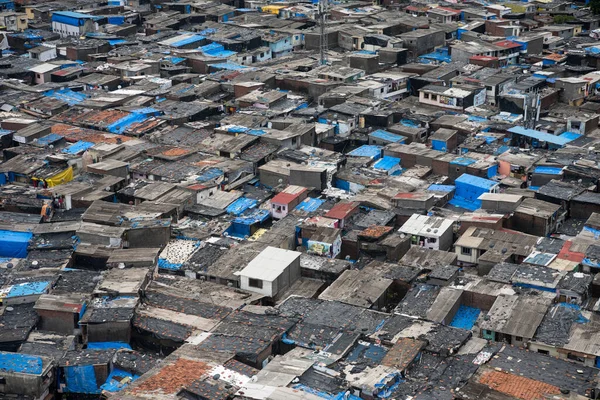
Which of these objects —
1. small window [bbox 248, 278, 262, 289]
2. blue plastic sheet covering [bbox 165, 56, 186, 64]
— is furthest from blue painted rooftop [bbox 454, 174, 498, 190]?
blue plastic sheet covering [bbox 165, 56, 186, 64]

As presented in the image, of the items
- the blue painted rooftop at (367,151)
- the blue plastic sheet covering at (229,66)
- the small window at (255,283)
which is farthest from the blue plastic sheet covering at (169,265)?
the blue plastic sheet covering at (229,66)

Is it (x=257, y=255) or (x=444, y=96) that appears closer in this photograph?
(x=257, y=255)

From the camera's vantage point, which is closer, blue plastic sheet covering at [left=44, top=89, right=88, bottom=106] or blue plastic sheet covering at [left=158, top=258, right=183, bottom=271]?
blue plastic sheet covering at [left=158, top=258, right=183, bottom=271]

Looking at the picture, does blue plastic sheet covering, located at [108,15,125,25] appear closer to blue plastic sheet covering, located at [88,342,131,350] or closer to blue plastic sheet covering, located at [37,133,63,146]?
blue plastic sheet covering, located at [37,133,63,146]

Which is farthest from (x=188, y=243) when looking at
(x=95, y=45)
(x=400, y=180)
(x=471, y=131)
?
(x=95, y=45)

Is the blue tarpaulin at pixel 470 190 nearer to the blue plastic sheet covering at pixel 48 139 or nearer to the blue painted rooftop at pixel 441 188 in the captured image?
the blue painted rooftop at pixel 441 188

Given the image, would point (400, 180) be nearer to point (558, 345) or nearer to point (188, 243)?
point (188, 243)
